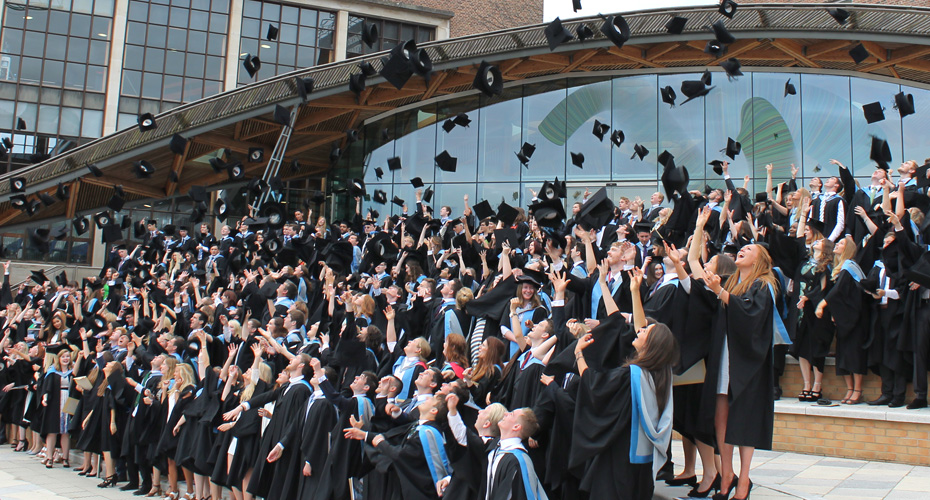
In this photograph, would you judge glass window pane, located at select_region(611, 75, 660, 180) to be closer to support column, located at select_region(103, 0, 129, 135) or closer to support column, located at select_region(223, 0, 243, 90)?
support column, located at select_region(223, 0, 243, 90)

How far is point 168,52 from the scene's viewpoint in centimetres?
2366

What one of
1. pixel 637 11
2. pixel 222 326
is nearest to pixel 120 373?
pixel 222 326

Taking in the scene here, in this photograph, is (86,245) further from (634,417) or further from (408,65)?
(634,417)

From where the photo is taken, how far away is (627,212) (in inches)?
456

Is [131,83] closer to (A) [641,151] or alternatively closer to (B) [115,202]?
(B) [115,202]

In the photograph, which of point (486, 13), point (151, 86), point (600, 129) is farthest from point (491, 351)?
point (486, 13)

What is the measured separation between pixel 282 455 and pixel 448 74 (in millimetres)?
12077

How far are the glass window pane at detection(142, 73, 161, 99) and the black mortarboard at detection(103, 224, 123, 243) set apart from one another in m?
9.24

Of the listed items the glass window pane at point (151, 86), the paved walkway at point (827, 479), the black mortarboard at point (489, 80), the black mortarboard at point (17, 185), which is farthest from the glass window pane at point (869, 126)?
the glass window pane at point (151, 86)

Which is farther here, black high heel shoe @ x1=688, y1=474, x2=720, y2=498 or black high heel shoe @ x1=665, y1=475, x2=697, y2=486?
black high heel shoe @ x1=665, y1=475, x2=697, y2=486

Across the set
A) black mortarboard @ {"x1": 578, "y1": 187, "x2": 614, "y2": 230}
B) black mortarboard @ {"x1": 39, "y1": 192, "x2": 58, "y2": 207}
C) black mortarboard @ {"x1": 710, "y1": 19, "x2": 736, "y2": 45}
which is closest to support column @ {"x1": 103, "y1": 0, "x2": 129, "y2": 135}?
black mortarboard @ {"x1": 39, "y1": 192, "x2": 58, "y2": 207}

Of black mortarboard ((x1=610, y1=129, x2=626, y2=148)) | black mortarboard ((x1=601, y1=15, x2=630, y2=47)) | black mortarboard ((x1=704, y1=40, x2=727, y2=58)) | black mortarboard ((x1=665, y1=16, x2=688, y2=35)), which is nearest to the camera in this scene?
black mortarboard ((x1=601, y1=15, x2=630, y2=47))

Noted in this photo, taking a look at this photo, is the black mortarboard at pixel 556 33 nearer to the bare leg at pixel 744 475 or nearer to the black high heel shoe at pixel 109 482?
the black high heel shoe at pixel 109 482

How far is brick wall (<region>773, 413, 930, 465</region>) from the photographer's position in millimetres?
6648
